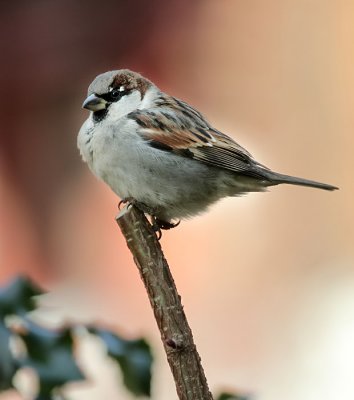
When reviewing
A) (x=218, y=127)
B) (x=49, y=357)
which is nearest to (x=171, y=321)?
(x=49, y=357)

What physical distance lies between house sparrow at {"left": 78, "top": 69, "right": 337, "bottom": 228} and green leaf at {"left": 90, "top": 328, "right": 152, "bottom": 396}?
0.81 m

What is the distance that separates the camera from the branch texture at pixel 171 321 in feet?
4.49

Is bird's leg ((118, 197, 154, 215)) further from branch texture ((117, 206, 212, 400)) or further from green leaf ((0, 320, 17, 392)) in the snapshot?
green leaf ((0, 320, 17, 392))

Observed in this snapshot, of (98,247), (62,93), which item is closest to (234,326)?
(98,247)

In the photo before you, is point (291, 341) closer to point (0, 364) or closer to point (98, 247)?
point (98, 247)

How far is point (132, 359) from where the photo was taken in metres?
1.19

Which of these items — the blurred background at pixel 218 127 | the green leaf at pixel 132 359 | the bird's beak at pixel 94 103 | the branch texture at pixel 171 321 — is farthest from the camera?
the blurred background at pixel 218 127

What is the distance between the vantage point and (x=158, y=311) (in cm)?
142

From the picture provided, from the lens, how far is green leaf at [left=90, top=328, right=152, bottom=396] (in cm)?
118

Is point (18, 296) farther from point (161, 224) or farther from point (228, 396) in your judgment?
point (161, 224)

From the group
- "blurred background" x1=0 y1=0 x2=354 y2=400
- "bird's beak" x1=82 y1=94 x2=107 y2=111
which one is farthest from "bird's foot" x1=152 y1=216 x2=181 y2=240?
"blurred background" x1=0 y1=0 x2=354 y2=400

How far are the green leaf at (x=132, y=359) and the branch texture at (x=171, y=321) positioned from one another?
18cm

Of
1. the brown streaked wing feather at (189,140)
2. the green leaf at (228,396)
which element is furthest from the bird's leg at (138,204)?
the green leaf at (228,396)

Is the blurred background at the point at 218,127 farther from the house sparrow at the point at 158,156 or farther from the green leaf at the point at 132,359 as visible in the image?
the green leaf at the point at 132,359
